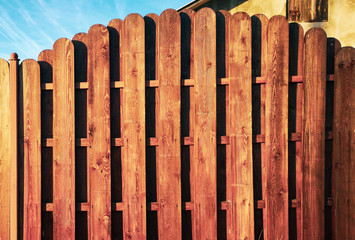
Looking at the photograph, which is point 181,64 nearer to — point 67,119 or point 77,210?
point 67,119

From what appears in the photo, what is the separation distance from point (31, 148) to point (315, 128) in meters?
2.93

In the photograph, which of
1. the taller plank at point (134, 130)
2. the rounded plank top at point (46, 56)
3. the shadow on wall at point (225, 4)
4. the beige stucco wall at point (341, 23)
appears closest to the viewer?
the taller plank at point (134, 130)

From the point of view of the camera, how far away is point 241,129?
7.20ft

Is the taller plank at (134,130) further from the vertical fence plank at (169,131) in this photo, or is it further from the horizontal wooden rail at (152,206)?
the vertical fence plank at (169,131)

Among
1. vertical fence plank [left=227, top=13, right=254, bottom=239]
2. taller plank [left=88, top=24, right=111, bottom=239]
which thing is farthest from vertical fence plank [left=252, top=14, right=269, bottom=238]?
taller plank [left=88, top=24, right=111, bottom=239]

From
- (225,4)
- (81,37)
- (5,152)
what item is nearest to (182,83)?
(81,37)

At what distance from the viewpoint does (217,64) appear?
2299 mm

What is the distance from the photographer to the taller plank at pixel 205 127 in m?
2.17

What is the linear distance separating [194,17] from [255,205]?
6.65ft

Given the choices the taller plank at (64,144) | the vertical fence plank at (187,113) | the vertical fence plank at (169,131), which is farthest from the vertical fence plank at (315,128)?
the taller plank at (64,144)

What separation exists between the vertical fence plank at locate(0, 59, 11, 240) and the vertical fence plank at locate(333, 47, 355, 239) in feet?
11.3

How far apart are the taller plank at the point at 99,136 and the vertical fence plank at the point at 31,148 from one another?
541mm

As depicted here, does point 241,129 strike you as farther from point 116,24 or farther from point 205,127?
point 116,24

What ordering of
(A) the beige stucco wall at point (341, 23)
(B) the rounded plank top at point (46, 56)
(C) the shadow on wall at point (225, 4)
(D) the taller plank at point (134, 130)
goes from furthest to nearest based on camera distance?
(C) the shadow on wall at point (225, 4) → (A) the beige stucco wall at point (341, 23) → (B) the rounded plank top at point (46, 56) → (D) the taller plank at point (134, 130)
